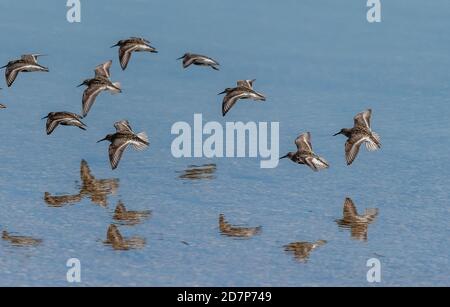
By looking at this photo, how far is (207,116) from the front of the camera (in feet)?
111

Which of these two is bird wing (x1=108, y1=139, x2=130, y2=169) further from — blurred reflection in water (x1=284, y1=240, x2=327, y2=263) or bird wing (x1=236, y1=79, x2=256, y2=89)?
Answer: blurred reflection in water (x1=284, y1=240, x2=327, y2=263)

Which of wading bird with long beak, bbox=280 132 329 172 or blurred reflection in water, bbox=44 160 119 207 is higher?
wading bird with long beak, bbox=280 132 329 172

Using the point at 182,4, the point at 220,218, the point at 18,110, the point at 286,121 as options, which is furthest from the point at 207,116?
the point at 182,4

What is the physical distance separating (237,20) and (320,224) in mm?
15935

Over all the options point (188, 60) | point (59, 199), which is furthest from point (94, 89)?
point (59, 199)

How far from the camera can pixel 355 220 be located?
90.5 ft

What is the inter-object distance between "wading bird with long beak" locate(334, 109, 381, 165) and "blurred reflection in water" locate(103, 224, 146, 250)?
20.3 feet

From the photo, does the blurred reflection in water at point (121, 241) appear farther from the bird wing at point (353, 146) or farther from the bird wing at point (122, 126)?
the bird wing at point (353, 146)

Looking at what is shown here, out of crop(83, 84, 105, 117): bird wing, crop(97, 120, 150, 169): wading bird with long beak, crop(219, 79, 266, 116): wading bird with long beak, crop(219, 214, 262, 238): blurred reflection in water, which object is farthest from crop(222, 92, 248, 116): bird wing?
crop(219, 214, 262, 238): blurred reflection in water

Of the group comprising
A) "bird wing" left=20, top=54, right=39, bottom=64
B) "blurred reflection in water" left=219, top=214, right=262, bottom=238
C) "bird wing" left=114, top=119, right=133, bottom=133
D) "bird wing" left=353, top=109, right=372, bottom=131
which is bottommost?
"blurred reflection in water" left=219, top=214, right=262, bottom=238

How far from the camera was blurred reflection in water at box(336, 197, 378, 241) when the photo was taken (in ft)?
88.1

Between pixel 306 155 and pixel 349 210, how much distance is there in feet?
7.72

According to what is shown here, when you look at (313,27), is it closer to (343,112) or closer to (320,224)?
(343,112)

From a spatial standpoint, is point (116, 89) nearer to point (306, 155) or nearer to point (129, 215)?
point (306, 155)
